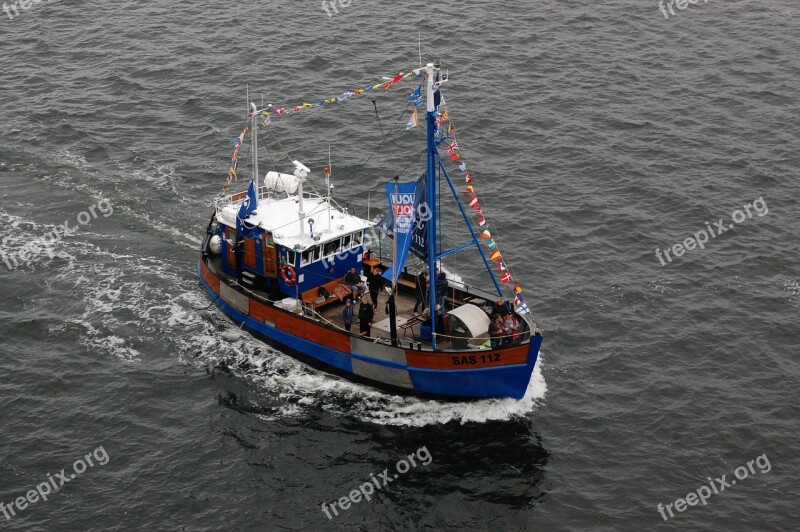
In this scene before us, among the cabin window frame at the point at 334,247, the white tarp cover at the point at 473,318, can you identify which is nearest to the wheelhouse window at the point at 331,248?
the cabin window frame at the point at 334,247

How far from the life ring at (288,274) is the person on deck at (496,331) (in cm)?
926

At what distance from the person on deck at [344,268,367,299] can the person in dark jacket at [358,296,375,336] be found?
1.46 metres

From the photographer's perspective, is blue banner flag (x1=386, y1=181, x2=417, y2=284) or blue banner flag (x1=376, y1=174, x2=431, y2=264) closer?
blue banner flag (x1=386, y1=181, x2=417, y2=284)

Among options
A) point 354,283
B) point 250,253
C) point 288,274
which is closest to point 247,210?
point 250,253

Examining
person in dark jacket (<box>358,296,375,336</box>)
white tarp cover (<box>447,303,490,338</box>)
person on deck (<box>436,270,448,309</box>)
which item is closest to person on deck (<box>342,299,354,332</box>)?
person in dark jacket (<box>358,296,375,336</box>)

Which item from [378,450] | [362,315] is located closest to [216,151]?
[362,315]

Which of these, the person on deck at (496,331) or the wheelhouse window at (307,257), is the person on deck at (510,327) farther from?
the wheelhouse window at (307,257)

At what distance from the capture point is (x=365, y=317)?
4369 centimetres

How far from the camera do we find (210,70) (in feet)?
239

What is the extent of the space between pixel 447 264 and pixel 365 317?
11.1 m

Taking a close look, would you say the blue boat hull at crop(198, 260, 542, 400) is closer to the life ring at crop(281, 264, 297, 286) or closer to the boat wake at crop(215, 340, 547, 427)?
the boat wake at crop(215, 340, 547, 427)

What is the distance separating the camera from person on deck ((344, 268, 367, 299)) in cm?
4581

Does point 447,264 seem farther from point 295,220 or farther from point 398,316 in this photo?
point 295,220

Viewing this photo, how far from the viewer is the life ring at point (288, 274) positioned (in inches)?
1811
